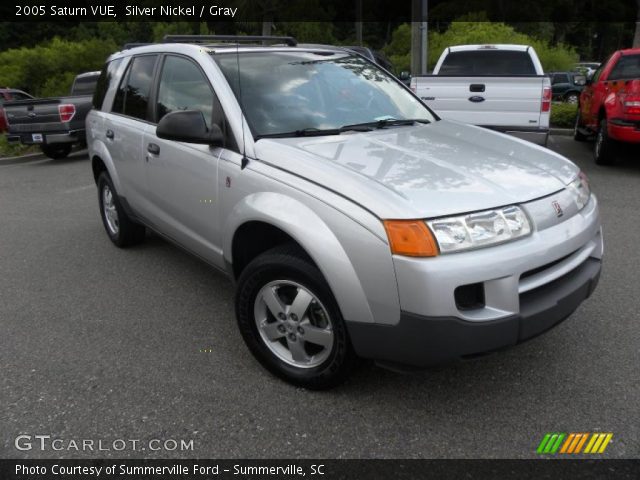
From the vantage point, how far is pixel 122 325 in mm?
3861

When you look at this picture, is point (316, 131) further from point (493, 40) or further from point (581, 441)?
point (493, 40)

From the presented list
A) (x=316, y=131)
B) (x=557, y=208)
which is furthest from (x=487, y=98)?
(x=557, y=208)

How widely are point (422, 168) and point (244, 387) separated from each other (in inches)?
58.2

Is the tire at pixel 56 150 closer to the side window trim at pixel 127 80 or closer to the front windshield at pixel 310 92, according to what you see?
the side window trim at pixel 127 80

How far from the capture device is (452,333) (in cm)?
239

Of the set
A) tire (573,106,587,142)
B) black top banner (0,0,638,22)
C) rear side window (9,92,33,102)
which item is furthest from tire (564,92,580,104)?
rear side window (9,92,33,102)

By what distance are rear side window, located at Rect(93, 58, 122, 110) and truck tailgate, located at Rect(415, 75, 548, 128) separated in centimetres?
404

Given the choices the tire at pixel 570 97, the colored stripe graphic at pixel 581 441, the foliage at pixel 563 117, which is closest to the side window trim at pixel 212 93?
the colored stripe graphic at pixel 581 441

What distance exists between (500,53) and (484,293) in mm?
7726

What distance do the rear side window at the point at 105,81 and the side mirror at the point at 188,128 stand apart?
2.17 m

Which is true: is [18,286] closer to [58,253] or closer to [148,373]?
[58,253]

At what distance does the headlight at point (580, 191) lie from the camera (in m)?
2.96

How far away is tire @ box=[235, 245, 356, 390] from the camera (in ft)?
9.00

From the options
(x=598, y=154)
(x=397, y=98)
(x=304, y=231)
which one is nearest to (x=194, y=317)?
(x=304, y=231)
